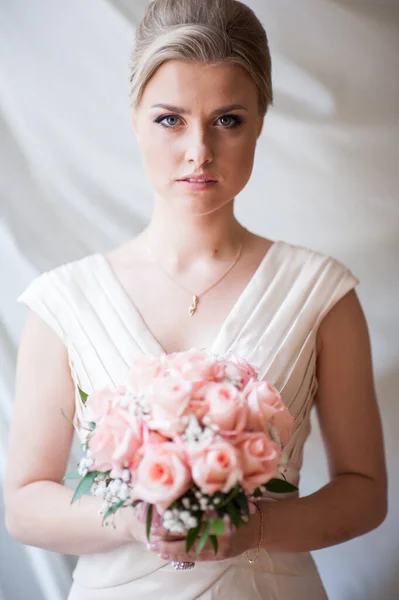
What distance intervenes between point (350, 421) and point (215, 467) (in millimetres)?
622

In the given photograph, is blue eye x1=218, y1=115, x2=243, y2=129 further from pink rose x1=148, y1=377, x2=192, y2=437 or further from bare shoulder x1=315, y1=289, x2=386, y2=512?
pink rose x1=148, y1=377, x2=192, y2=437

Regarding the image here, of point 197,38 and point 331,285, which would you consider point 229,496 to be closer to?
point 331,285

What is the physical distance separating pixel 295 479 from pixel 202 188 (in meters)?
0.66

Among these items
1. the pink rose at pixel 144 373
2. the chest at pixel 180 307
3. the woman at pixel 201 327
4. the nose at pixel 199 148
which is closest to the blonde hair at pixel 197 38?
the woman at pixel 201 327

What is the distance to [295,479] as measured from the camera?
1.70 m

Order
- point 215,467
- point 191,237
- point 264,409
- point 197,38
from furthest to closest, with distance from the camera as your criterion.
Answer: point 191,237, point 197,38, point 264,409, point 215,467

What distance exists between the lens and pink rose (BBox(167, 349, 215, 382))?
1.28 m

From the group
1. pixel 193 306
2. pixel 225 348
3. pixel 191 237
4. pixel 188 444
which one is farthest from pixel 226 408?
pixel 191 237

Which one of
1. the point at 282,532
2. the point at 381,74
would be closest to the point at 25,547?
the point at 282,532

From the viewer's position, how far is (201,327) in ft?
5.59

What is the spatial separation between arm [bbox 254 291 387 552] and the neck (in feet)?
0.97

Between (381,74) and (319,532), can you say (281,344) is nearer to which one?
(319,532)

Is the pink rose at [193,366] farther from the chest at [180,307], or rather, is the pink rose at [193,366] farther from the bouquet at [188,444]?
the chest at [180,307]

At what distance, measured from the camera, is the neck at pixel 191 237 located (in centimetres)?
178
